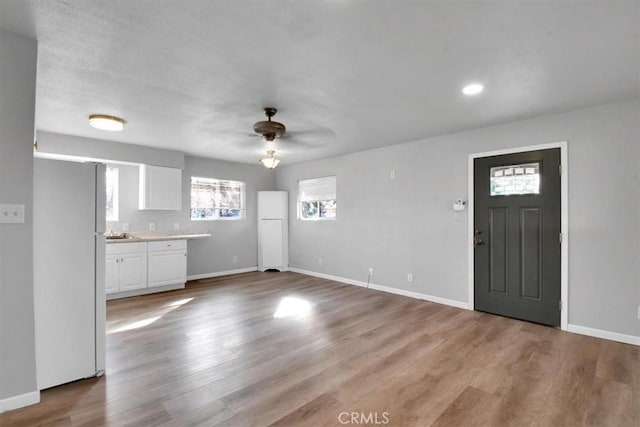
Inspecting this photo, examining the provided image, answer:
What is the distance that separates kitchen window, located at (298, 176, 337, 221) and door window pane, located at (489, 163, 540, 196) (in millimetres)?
2987

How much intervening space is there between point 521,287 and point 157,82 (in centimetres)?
464

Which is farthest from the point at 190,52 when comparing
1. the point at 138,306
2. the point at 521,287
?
the point at 521,287

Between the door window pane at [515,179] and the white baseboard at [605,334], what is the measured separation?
1.59 meters

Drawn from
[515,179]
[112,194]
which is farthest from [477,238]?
[112,194]

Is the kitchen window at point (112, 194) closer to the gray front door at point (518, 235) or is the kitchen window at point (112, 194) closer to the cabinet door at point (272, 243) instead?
the cabinet door at point (272, 243)

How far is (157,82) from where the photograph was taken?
2.68m

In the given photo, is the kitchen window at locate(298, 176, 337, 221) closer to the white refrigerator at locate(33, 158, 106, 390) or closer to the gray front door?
the gray front door

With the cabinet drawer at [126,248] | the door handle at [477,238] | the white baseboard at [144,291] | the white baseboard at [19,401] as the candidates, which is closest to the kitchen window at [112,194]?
the cabinet drawer at [126,248]

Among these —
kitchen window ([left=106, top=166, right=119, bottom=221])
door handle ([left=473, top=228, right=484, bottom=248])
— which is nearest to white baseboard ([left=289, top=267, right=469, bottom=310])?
door handle ([left=473, top=228, right=484, bottom=248])

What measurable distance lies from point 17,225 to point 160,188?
3.56 meters

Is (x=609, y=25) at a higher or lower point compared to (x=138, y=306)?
higher

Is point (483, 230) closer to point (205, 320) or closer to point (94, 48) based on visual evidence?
point (205, 320)

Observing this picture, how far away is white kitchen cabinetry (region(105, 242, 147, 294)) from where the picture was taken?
4602 mm

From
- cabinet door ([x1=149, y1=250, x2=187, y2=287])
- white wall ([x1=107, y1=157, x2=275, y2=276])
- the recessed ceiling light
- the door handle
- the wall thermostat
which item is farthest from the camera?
white wall ([x1=107, y1=157, x2=275, y2=276])
